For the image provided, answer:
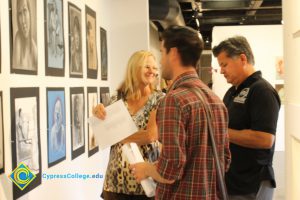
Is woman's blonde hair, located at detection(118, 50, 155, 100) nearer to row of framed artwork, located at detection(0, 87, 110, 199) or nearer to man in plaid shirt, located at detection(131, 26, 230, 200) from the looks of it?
row of framed artwork, located at detection(0, 87, 110, 199)

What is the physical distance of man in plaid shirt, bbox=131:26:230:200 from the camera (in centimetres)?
196

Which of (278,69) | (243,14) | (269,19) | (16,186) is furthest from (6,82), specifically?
(269,19)

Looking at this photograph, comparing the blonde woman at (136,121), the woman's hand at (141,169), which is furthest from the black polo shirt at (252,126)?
the woman's hand at (141,169)

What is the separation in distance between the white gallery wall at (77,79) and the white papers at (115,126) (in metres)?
0.39

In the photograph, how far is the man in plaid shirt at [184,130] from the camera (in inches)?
77.2

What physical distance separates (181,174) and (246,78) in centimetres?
124

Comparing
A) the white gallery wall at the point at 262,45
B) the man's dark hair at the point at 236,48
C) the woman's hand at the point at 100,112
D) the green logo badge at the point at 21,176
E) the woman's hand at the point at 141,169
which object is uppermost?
the white gallery wall at the point at 262,45

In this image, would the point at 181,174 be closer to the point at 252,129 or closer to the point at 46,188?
the point at 252,129

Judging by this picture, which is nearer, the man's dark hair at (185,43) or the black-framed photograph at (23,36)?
the man's dark hair at (185,43)

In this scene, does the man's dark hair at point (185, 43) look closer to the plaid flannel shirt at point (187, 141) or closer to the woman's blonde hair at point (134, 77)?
the plaid flannel shirt at point (187, 141)

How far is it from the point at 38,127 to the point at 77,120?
36.4 inches

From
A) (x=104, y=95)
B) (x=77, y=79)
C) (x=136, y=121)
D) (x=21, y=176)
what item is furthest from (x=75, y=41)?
(x=21, y=176)

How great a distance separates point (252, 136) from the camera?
275cm

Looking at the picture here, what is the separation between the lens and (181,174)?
200 cm
